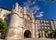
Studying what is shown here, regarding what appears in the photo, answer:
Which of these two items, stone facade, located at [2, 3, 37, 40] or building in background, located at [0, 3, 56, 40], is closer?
stone facade, located at [2, 3, 37, 40]

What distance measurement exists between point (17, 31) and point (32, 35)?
475 inches

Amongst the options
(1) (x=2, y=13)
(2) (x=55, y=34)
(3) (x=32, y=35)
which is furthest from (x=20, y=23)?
(1) (x=2, y=13)

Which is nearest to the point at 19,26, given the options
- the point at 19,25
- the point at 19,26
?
the point at 19,26

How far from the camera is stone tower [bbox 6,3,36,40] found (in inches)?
1691

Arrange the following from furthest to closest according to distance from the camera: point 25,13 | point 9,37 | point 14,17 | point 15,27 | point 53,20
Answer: point 53,20
point 25,13
point 14,17
point 15,27
point 9,37

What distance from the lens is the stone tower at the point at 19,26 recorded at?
141 ft

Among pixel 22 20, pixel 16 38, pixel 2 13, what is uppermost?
pixel 2 13

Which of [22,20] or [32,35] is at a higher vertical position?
[22,20]

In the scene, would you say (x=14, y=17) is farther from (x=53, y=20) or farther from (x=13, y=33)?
(x=53, y=20)

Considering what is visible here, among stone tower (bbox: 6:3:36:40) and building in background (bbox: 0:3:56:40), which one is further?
building in background (bbox: 0:3:56:40)

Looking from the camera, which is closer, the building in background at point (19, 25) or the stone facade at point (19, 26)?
the stone facade at point (19, 26)

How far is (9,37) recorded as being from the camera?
41.4 metres

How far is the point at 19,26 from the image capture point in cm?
4584

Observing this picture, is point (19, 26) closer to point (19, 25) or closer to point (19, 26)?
point (19, 26)
